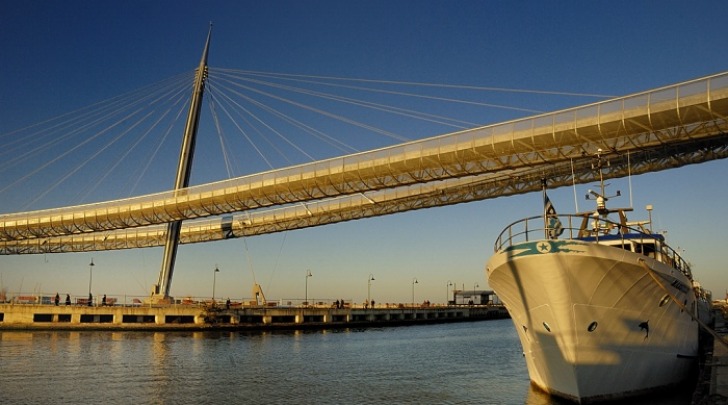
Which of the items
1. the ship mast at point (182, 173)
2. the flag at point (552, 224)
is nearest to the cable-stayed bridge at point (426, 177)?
the ship mast at point (182, 173)

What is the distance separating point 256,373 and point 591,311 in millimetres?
18738

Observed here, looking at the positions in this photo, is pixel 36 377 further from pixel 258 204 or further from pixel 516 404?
pixel 258 204

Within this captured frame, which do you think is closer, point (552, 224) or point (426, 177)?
point (552, 224)

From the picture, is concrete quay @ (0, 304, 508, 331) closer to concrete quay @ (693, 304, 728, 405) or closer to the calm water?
the calm water

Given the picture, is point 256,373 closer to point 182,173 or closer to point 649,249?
point 649,249

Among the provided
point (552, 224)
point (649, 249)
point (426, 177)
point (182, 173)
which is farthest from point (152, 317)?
point (649, 249)

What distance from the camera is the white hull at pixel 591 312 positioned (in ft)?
62.4

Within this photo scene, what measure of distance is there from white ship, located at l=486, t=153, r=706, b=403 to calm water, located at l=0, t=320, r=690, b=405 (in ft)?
5.63

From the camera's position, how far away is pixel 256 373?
31125 millimetres

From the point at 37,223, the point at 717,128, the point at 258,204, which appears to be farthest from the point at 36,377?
the point at 37,223

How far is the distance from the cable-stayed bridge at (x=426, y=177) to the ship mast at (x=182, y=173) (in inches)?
87.0

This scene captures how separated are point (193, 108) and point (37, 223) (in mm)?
24524

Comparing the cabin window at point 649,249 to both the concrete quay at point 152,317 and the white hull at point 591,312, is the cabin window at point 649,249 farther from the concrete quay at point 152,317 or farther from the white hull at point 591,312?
the concrete quay at point 152,317

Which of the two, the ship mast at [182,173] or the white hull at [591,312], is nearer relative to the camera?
the white hull at [591,312]
